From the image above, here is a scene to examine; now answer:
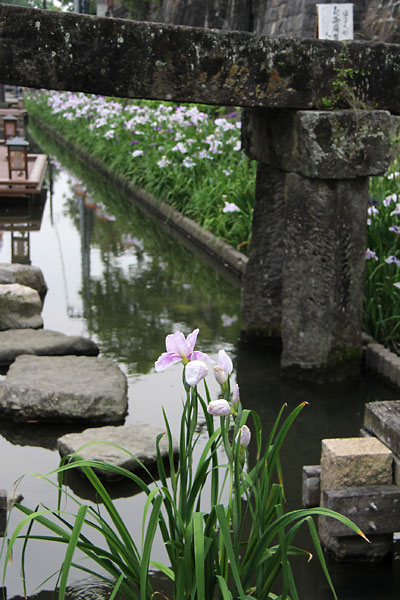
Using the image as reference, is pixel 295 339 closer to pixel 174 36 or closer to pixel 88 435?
pixel 88 435

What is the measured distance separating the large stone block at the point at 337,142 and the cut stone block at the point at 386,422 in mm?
1734

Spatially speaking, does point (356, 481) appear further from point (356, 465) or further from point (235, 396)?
point (235, 396)

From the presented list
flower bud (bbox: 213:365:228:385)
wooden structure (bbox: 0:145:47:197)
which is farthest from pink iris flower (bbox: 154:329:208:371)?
wooden structure (bbox: 0:145:47:197)

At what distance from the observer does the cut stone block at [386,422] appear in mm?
3160

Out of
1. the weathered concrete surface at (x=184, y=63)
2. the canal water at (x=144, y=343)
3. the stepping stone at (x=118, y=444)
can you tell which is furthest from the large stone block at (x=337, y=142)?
the stepping stone at (x=118, y=444)

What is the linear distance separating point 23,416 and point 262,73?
2.18 meters

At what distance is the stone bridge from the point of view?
430cm

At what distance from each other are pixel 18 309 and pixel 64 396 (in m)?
1.75

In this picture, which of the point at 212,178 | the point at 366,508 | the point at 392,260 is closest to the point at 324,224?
the point at 392,260

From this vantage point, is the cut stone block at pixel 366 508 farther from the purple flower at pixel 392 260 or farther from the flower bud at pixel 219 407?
the purple flower at pixel 392 260

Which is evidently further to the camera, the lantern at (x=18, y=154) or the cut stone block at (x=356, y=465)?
the lantern at (x=18, y=154)

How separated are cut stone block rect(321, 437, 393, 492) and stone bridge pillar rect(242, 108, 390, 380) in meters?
1.82

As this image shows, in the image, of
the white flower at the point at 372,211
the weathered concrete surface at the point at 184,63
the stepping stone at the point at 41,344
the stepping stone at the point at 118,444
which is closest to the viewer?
the stepping stone at the point at 118,444

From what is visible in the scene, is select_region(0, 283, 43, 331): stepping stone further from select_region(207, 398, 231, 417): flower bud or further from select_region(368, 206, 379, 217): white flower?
select_region(207, 398, 231, 417): flower bud
